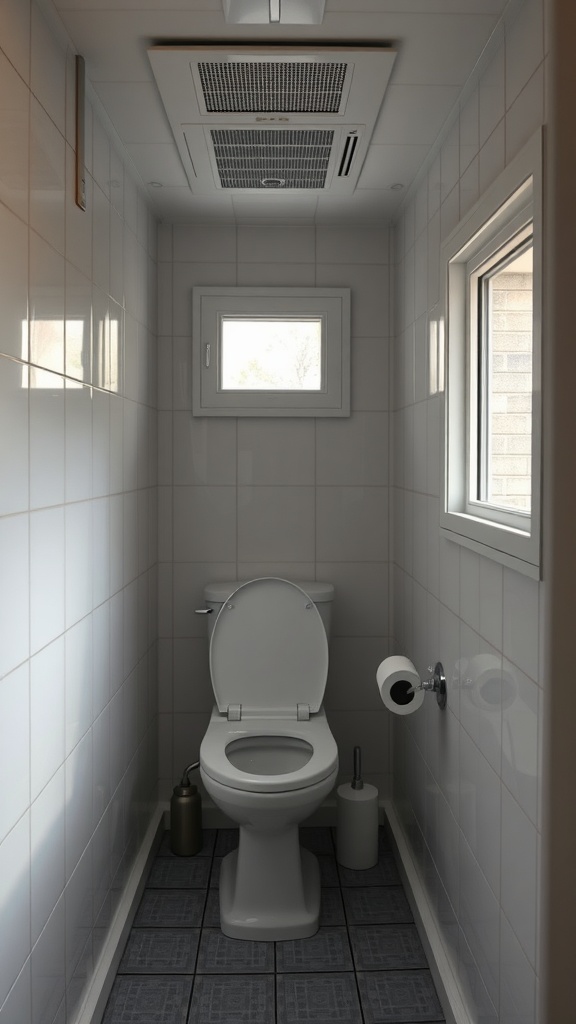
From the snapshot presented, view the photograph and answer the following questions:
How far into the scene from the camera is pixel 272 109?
1923 millimetres

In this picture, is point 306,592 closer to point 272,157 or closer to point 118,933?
point 118,933

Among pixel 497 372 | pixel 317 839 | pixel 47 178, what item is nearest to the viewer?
pixel 47 178

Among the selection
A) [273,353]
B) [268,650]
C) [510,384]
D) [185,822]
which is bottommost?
[185,822]

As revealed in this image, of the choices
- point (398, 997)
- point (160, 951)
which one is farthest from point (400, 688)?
point (160, 951)

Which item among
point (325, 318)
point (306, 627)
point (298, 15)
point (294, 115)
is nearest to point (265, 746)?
point (306, 627)

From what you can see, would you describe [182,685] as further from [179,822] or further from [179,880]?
[179,880]

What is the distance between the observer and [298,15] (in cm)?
155

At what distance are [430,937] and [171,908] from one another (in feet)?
2.66

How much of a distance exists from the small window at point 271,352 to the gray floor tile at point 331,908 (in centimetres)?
165

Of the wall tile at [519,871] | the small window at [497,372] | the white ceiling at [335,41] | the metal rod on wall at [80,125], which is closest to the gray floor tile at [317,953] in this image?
the wall tile at [519,871]

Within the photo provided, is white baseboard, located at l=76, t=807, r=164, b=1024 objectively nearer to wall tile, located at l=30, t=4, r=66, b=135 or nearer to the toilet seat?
the toilet seat

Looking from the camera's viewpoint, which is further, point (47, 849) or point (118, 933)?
point (118, 933)

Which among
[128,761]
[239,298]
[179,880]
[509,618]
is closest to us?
[509,618]

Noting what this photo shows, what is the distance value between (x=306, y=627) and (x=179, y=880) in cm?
94
